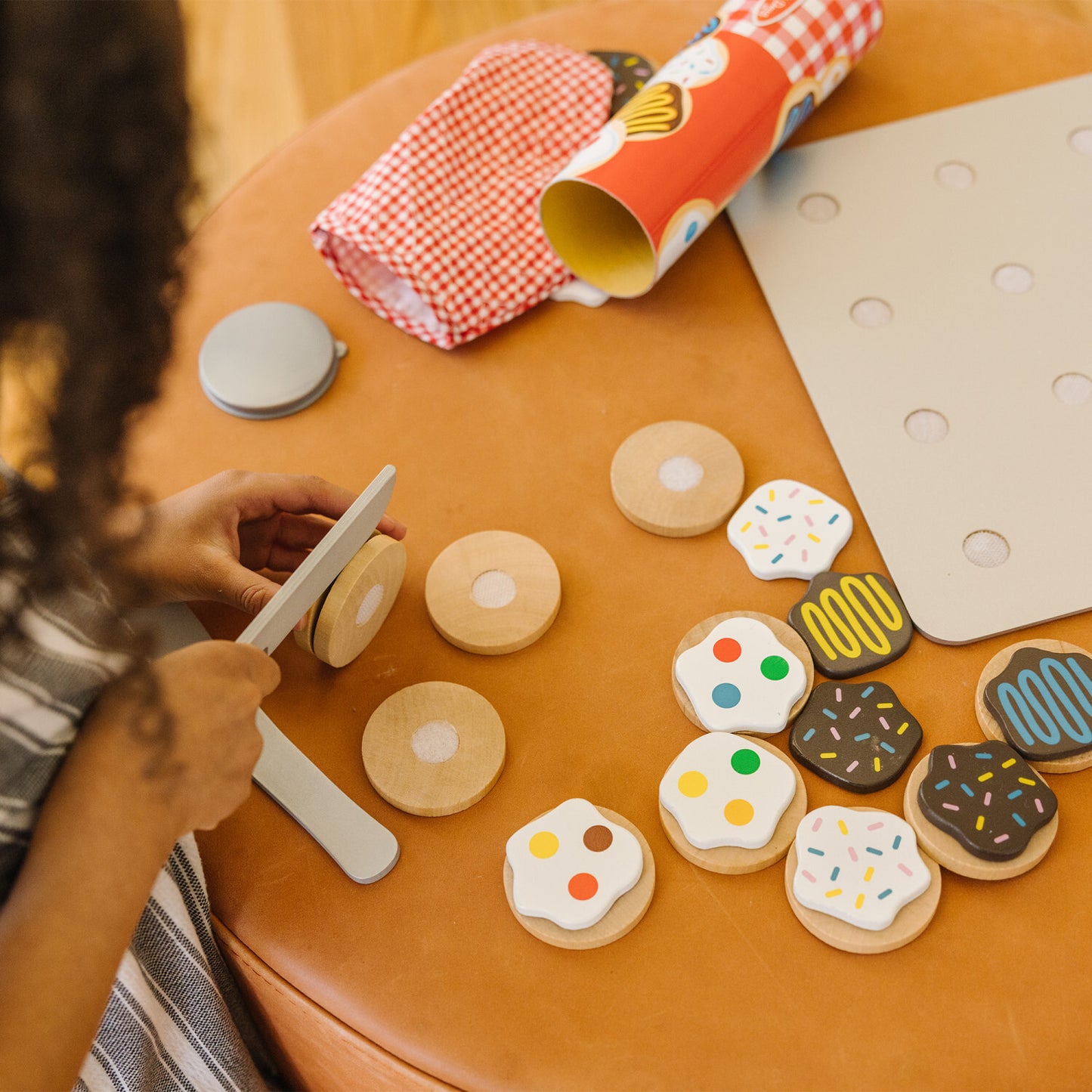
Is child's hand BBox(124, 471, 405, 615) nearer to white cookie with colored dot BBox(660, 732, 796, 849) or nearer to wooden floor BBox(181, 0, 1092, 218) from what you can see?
white cookie with colored dot BBox(660, 732, 796, 849)

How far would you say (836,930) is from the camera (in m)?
0.61

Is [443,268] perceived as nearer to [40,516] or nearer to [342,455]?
[342,455]

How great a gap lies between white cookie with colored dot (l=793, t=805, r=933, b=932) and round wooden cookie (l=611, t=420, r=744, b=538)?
0.23m

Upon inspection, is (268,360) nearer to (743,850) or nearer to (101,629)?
(101,629)

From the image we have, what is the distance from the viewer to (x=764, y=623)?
726mm

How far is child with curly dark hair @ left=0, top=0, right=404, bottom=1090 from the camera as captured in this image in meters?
0.47

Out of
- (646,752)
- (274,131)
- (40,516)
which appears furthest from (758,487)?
(274,131)

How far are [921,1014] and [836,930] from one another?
0.19 ft

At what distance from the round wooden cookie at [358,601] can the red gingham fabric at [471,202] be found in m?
0.25

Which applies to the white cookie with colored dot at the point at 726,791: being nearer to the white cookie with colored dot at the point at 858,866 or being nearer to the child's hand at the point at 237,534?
the white cookie with colored dot at the point at 858,866

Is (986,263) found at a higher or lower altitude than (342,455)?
lower

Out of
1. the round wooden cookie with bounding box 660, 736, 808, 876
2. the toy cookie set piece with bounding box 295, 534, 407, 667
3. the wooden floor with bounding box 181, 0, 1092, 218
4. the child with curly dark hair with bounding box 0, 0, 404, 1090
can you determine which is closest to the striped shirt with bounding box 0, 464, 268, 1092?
the child with curly dark hair with bounding box 0, 0, 404, 1090

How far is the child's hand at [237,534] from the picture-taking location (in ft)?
2.33

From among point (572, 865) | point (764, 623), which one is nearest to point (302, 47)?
point (764, 623)
